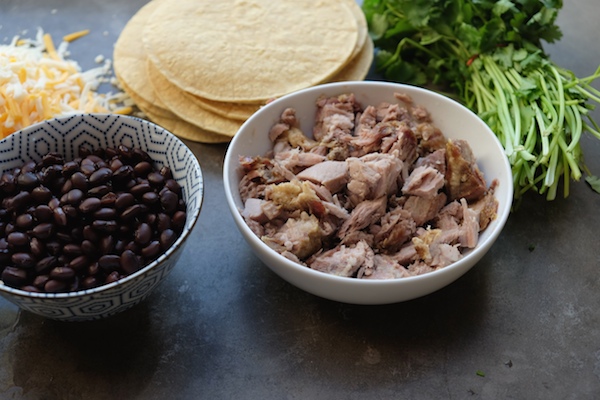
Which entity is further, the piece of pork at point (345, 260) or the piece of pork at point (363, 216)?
the piece of pork at point (363, 216)

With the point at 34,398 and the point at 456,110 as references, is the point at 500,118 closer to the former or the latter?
the point at 456,110

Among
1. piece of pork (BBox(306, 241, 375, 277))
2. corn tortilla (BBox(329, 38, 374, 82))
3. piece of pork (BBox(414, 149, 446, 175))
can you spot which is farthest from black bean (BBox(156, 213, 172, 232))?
corn tortilla (BBox(329, 38, 374, 82))

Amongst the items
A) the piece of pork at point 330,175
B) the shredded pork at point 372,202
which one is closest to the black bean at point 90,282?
the shredded pork at point 372,202

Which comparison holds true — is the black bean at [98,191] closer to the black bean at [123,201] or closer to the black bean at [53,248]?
the black bean at [123,201]

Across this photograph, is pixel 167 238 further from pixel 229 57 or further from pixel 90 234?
pixel 229 57

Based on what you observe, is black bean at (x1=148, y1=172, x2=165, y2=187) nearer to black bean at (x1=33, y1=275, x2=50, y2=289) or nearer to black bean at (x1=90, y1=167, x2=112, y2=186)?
black bean at (x1=90, y1=167, x2=112, y2=186)
